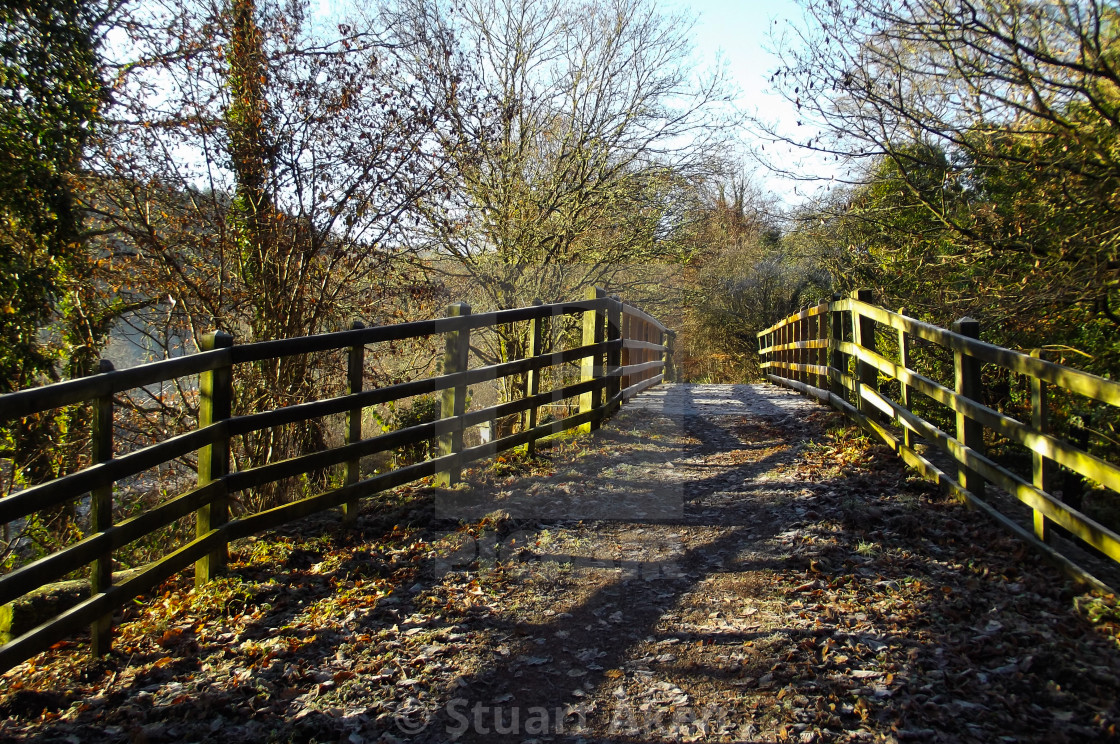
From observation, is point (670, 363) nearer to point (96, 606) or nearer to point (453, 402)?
point (453, 402)

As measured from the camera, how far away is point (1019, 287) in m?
6.46

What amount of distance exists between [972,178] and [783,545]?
531 cm

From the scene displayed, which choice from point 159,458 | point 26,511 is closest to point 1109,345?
point 159,458

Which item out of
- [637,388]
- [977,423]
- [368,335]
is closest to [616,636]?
[368,335]

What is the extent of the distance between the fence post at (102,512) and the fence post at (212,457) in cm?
73

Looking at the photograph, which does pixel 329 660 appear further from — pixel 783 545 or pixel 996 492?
pixel 996 492

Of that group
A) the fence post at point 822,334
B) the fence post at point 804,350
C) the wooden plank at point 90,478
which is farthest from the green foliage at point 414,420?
the fence post at point 804,350

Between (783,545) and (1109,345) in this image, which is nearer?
(783,545)

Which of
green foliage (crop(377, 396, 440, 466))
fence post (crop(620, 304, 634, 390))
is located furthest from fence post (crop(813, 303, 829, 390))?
green foliage (crop(377, 396, 440, 466))

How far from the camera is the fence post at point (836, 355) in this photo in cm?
910

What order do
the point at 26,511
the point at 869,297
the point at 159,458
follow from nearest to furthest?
the point at 26,511, the point at 159,458, the point at 869,297

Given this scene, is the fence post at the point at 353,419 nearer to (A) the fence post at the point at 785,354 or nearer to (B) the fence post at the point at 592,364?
(B) the fence post at the point at 592,364

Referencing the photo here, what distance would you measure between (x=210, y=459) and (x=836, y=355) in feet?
23.4

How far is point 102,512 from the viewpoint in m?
3.82
